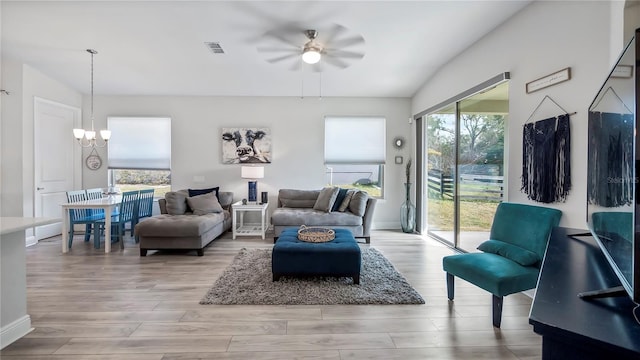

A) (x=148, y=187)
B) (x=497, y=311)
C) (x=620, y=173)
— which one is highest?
(x=620, y=173)

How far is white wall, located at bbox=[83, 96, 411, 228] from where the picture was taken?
20.1 ft

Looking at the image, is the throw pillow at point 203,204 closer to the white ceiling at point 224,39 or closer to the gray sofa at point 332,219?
the gray sofa at point 332,219

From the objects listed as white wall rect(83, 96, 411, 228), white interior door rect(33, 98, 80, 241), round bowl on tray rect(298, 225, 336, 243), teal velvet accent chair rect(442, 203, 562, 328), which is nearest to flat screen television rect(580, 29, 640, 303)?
teal velvet accent chair rect(442, 203, 562, 328)

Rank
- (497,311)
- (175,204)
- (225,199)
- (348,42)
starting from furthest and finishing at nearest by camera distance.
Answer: (225,199) < (175,204) < (348,42) < (497,311)

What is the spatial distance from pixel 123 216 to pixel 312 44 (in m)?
3.98

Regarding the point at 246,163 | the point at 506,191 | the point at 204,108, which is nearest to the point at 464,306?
the point at 506,191

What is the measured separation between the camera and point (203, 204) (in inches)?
207

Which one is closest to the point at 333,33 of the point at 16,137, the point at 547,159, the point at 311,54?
the point at 311,54

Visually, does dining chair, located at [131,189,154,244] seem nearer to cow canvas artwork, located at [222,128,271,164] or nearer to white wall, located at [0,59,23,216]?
cow canvas artwork, located at [222,128,271,164]

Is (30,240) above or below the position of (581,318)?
below

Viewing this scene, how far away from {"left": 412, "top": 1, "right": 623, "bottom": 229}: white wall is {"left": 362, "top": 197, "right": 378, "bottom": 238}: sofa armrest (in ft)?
→ 7.59

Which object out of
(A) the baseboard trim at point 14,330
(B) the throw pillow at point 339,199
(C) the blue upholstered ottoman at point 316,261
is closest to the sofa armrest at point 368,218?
(B) the throw pillow at point 339,199

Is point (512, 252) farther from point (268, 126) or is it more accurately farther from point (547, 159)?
point (268, 126)

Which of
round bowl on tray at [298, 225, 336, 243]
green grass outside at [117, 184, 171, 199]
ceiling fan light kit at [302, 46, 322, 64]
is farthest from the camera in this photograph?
green grass outside at [117, 184, 171, 199]
